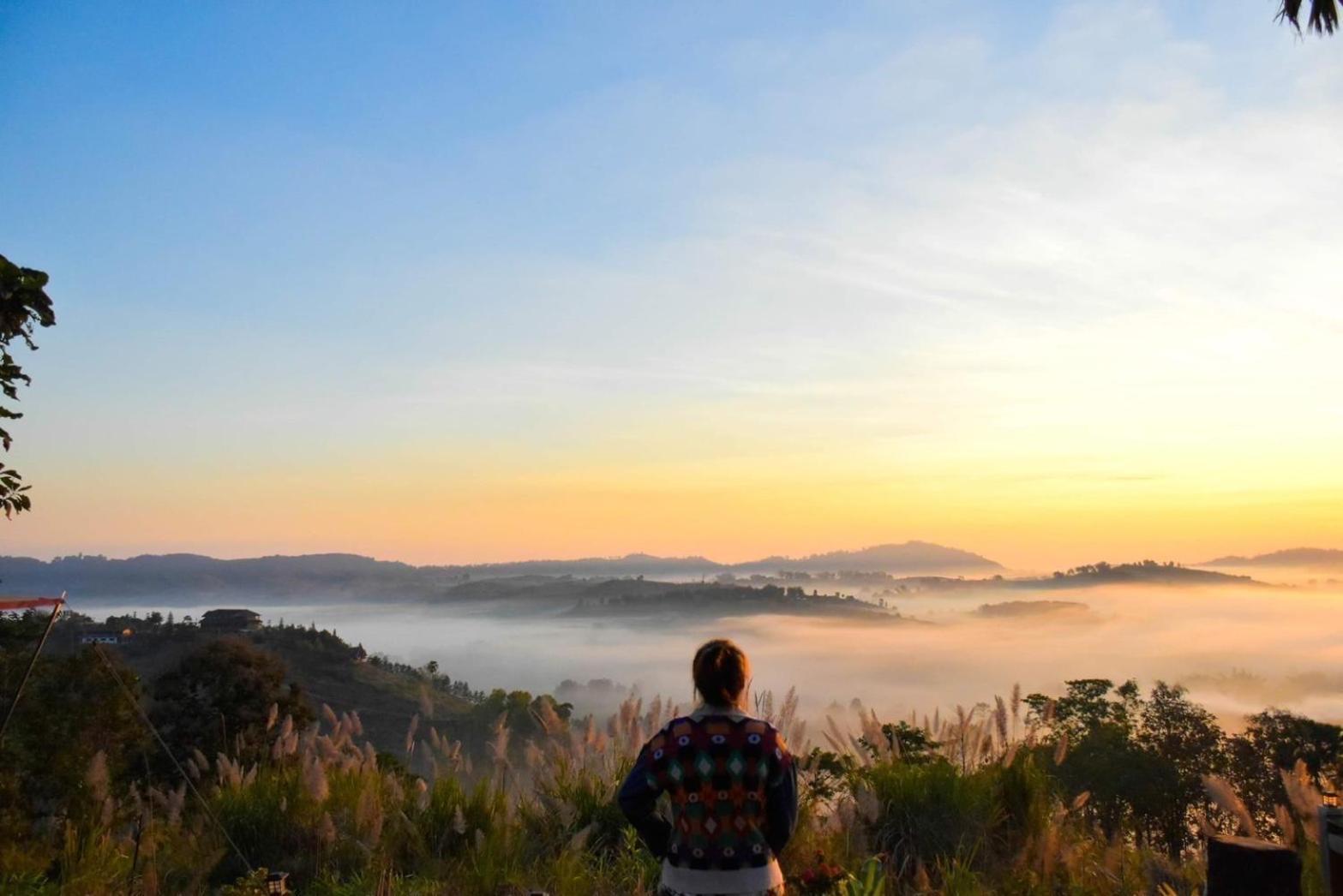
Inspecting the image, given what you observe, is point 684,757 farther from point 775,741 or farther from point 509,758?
point 509,758

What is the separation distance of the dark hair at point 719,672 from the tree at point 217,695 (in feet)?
55.8

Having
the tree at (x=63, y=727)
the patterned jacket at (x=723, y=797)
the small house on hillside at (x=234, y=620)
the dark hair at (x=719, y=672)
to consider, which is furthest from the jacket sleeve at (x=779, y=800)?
the small house on hillside at (x=234, y=620)

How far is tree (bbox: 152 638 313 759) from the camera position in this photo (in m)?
19.5

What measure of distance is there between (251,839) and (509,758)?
2338mm

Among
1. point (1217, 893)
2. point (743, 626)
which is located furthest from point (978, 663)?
→ point (1217, 893)

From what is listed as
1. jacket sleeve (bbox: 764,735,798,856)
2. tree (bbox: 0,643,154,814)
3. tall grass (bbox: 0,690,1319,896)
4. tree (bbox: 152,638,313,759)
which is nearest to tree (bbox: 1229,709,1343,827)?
tall grass (bbox: 0,690,1319,896)

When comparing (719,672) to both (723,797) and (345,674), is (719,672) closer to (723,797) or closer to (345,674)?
(723,797)

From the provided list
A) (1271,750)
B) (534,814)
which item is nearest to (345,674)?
(1271,750)

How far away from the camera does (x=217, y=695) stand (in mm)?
19859

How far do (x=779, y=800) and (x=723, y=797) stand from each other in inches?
10.9

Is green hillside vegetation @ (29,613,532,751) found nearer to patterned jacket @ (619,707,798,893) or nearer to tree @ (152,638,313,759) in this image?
tree @ (152,638,313,759)

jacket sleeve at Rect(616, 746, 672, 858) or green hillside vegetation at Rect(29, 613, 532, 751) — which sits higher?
jacket sleeve at Rect(616, 746, 672, 858)

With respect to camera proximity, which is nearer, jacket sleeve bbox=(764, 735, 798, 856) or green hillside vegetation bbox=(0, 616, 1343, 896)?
jacket sleeve bbox=(764, 735, 798, 856)

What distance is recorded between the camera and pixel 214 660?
19859mm
